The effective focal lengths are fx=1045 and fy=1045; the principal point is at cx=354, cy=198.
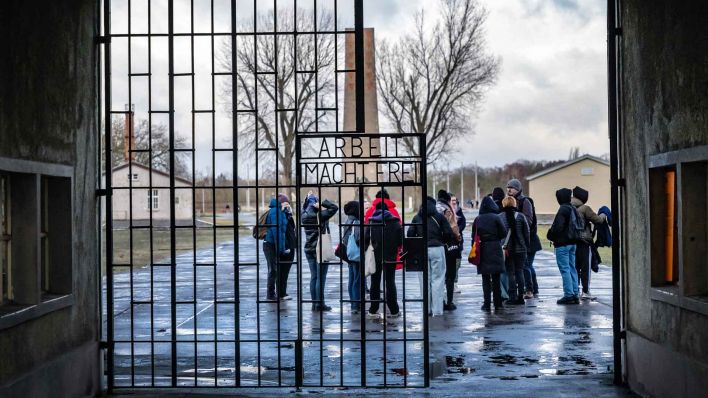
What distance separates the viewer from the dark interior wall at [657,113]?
7.80 meters

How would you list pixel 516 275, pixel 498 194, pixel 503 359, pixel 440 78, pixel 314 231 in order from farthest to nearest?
1. pixel 440 78
2. pixel 498 194
3. pixel 516 275
4. pixel 314 231
5. pixel 503 359

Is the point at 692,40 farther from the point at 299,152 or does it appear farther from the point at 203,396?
the point at 203,396

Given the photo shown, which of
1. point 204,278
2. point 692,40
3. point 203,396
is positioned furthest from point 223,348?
point 204,278

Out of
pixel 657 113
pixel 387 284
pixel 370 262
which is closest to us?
pixel 657 113

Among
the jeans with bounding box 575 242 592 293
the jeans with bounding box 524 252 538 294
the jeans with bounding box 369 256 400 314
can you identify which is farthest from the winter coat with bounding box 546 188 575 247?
the jeans with bounding box 369 256 400 314

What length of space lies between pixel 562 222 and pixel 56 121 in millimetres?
9492

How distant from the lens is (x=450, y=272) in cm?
1622

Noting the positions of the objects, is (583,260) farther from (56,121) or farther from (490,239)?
(56,121)

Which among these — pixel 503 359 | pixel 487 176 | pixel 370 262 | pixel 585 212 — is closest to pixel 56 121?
pixel 503 359

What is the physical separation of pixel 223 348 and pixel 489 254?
15.8 ft

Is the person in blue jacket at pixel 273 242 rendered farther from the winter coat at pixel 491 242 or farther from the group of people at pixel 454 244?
the winter coat at pixel 491 242

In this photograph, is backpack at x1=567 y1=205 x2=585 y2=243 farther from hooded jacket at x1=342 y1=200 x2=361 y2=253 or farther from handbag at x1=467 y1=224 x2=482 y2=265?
hooded jacket at x1=342 y1=200 x2=361 y2=253

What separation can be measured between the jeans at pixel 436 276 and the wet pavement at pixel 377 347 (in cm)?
28

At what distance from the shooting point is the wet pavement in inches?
385
